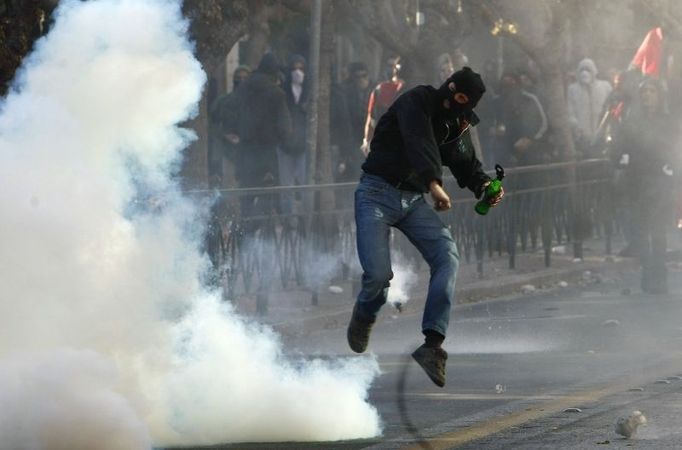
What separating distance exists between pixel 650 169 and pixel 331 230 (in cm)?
299

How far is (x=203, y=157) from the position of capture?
1627 centimetres

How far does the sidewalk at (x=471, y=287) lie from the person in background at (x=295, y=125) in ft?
9.52

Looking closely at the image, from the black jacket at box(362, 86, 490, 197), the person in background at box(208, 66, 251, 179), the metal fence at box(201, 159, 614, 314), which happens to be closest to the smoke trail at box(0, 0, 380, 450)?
the black jacket at box(362, 86, 490, 197)

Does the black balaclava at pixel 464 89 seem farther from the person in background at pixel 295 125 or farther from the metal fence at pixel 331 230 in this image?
the person in background at pixel 295 125

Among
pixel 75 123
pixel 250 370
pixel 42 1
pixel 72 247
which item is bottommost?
pixel 250 370

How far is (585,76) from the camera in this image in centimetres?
2464

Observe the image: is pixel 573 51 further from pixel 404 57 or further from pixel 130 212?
pixel 130 212

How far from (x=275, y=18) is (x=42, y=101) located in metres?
16.8

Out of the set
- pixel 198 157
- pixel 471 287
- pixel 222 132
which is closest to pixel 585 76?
pixel 222 132

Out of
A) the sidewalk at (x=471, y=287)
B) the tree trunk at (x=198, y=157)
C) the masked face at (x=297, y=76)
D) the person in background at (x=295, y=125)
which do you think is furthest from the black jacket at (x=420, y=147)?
the masked face at (x=297, y=76)

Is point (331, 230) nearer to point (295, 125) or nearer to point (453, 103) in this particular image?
point (295, 125)

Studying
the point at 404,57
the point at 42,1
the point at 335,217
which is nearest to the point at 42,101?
the point at 42,1

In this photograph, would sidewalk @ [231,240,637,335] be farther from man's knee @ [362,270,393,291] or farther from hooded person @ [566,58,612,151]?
man's knee @ [362,270,393,291]

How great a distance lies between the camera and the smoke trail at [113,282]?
739 cm
